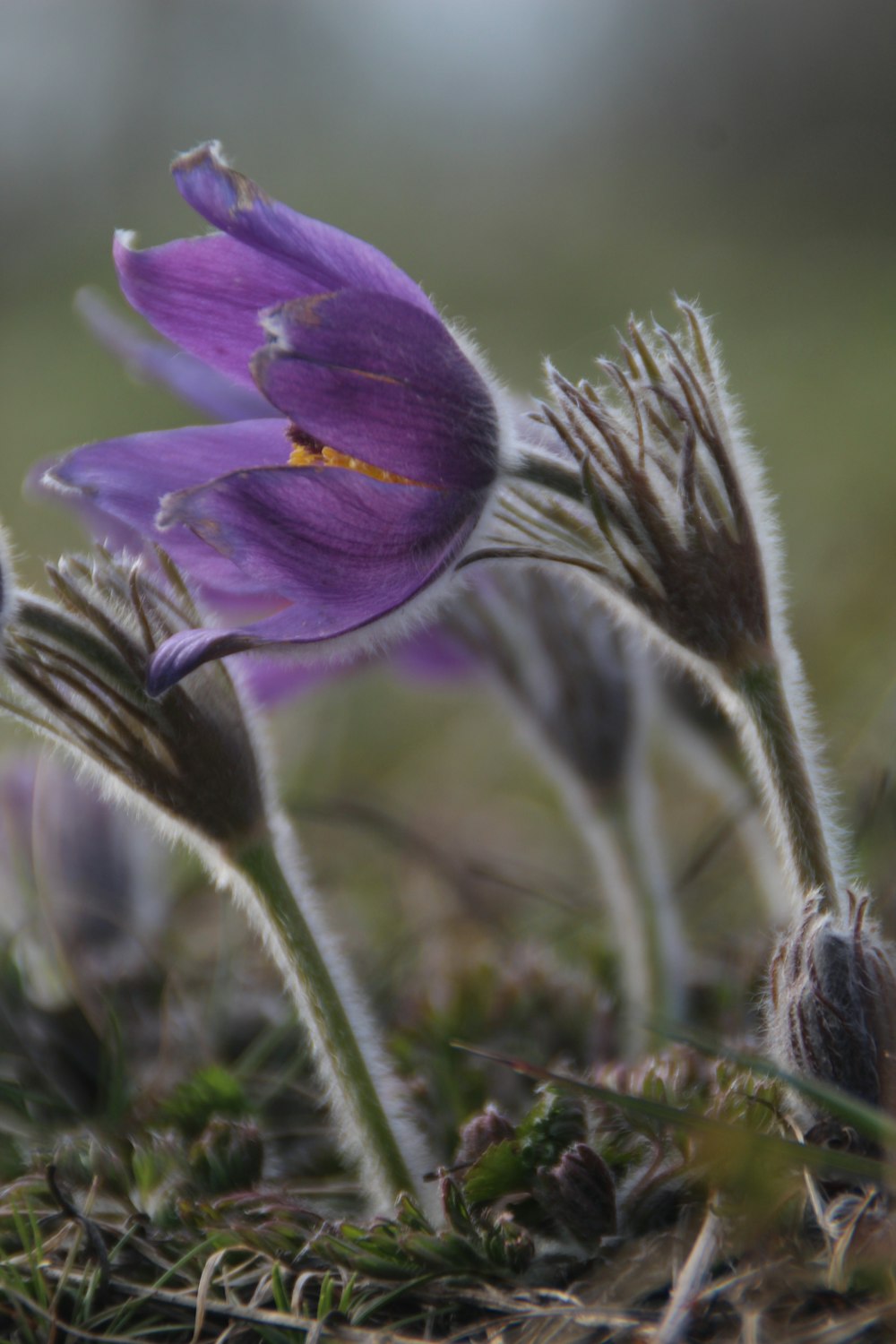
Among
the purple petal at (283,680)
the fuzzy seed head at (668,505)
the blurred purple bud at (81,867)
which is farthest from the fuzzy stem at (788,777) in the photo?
the blurred purple bud at (81,867)

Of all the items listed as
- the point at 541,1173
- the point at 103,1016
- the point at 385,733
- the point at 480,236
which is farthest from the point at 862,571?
the point at 480,236

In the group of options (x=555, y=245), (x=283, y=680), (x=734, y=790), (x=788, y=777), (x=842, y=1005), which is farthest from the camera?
(x=555, y=245)

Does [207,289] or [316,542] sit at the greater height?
[207,289]

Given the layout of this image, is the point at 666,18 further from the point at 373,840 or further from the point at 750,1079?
the point at 750,1079

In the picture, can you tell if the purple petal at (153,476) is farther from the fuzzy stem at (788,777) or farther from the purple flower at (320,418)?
the fuzzy stem at (788,777)

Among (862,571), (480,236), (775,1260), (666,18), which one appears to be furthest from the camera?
(666,18)

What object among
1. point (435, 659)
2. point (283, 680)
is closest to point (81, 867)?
point (283, 680)

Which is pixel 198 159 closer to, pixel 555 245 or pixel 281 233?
pixel 281 233
